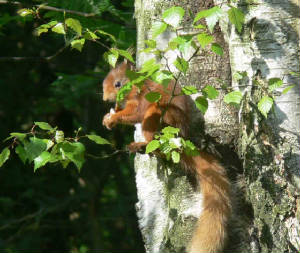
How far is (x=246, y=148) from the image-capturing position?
88.7 inches

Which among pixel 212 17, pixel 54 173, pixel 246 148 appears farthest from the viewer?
pixel 54 173

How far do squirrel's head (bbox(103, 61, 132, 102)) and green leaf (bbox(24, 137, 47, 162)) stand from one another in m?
1.44

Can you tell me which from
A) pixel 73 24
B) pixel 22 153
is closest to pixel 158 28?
pixel 73 24

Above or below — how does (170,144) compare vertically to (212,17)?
below

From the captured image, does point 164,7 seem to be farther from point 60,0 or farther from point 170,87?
point 60,0

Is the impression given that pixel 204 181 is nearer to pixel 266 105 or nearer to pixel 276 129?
pixel 276 129

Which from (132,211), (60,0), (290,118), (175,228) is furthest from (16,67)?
(290,118)

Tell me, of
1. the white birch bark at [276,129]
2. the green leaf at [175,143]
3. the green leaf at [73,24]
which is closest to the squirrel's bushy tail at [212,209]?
the white birch bark at [276,129]

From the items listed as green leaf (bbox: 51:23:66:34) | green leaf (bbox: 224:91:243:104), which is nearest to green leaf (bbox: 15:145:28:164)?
green leaf (bbox: 51:23:66:34)

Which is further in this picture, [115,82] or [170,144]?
[115,82]

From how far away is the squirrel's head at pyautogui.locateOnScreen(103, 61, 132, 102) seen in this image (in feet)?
11.1

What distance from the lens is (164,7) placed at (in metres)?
2.56

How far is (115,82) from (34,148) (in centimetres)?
152

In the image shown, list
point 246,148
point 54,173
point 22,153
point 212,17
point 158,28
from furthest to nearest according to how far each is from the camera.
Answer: point 54,173 → point 246,148 → point 22,153 → point 158,28 → point 212,17
